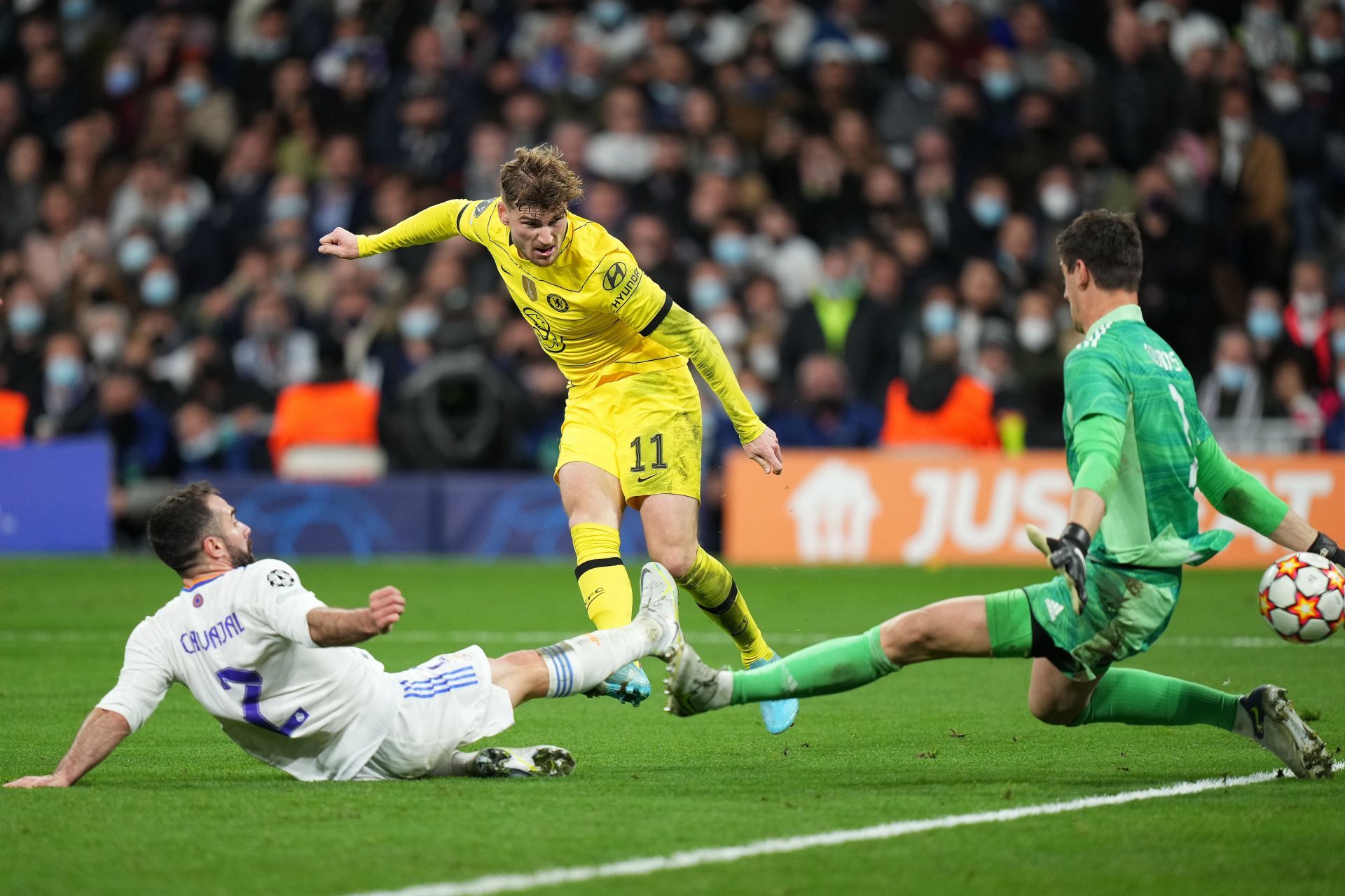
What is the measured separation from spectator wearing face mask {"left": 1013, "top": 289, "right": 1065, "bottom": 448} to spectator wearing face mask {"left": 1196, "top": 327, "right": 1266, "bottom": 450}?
133 centimetres

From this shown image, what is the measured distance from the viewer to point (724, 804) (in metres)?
5.67

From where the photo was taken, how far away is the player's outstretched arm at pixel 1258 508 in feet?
19.4

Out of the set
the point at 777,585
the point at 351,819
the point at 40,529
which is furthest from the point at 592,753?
the point at 40,529

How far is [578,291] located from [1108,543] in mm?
2612

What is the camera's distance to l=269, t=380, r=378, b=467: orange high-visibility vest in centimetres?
1647

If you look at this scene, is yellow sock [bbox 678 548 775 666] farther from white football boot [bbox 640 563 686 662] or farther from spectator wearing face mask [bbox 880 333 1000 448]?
spectator wearing face mask [bbox 880 333 1000 448]

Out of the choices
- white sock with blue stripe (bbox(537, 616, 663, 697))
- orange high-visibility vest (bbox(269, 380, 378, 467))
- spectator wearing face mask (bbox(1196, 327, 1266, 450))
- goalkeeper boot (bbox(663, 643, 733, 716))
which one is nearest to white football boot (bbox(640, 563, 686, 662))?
white sock with blue stripe (bbox(537, 616, 663, 697))

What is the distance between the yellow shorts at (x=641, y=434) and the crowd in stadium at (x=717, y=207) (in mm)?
8143

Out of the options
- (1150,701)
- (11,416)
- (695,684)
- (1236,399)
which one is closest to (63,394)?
(11,416)

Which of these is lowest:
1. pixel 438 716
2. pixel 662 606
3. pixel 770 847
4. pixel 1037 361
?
pixel 770 847

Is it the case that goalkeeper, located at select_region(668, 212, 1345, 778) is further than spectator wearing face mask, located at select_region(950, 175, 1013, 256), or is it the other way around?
spectator wearing face mask, located at select_region(950, 175, 1013, 256)

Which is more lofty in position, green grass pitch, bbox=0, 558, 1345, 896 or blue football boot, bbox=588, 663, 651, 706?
blue football boot, bbox=588, 663, 651, 706

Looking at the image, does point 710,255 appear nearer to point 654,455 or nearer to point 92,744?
point 654,455

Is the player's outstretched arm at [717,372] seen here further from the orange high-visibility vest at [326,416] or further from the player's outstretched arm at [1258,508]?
the orange high-visibility vest at [326,416]
